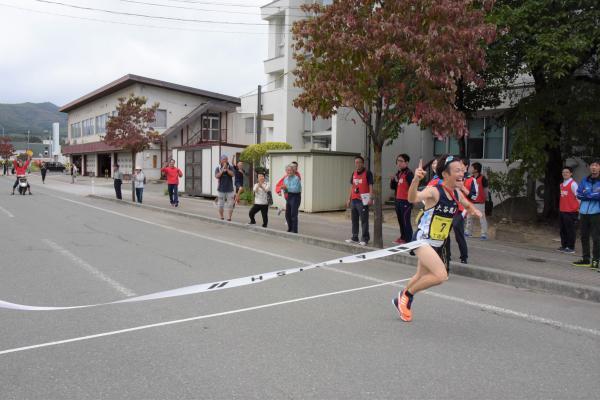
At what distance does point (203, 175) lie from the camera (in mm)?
23875

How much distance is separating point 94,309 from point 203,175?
730 inches

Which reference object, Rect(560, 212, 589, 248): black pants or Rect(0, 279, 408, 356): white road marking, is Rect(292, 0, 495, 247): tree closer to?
Rect(560, 212, 589, 248): black pants

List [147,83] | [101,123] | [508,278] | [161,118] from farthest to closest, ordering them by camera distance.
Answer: [101,123]
[161,118]
[147,83]
[508,278]

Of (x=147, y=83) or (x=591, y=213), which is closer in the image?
(x=591, y=213)

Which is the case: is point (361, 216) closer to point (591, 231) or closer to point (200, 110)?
point (591, 231)

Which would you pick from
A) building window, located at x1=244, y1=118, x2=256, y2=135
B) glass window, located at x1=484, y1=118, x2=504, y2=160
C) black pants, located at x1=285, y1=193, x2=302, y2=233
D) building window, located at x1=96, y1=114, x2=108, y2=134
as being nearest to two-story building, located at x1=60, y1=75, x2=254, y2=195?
building window, located at x1=244, y1=118, x2=256, y2=135

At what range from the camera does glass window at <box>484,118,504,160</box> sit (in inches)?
714

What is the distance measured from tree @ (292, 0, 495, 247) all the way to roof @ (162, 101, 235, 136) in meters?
31.5

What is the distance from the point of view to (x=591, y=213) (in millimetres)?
8328

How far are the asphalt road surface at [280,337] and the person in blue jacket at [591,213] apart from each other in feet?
6.98

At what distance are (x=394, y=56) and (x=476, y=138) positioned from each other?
11234 millimetres

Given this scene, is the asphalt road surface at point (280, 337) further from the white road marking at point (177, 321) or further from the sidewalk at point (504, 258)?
the sidewalk at point (504, 258)

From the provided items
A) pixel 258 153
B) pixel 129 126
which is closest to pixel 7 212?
pixel 129 126

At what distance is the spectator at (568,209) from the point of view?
982cm
